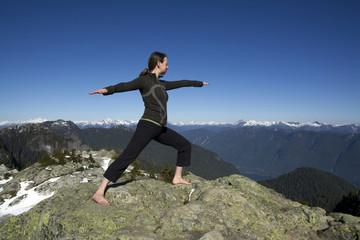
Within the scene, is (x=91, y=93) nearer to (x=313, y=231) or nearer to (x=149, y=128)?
(x=149, y=128)

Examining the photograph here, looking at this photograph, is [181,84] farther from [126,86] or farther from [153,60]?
[126,86]

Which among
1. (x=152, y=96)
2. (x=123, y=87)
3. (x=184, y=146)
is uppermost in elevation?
(x=123, y=87)

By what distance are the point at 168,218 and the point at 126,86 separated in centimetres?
376

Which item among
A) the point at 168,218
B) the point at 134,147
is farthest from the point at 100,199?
the point at 168,218

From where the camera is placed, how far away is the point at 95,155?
6644cm

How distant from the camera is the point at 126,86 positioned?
17.7 feet

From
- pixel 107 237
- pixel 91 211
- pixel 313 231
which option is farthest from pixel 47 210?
pixel 313 231

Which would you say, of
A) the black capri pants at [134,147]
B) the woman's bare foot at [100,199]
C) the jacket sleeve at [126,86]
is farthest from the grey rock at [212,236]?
the jacket sleeve at [126,86]

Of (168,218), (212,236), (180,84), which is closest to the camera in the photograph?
(212,236)

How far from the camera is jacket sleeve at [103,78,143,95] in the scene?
523 centimetres

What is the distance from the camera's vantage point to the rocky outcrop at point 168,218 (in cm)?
436

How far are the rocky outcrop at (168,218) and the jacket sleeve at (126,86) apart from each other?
10.4ft

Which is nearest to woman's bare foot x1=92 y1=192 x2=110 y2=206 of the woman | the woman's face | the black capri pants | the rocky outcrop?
the woman

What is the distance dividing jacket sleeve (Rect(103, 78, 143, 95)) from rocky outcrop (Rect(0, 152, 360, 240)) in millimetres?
3178
